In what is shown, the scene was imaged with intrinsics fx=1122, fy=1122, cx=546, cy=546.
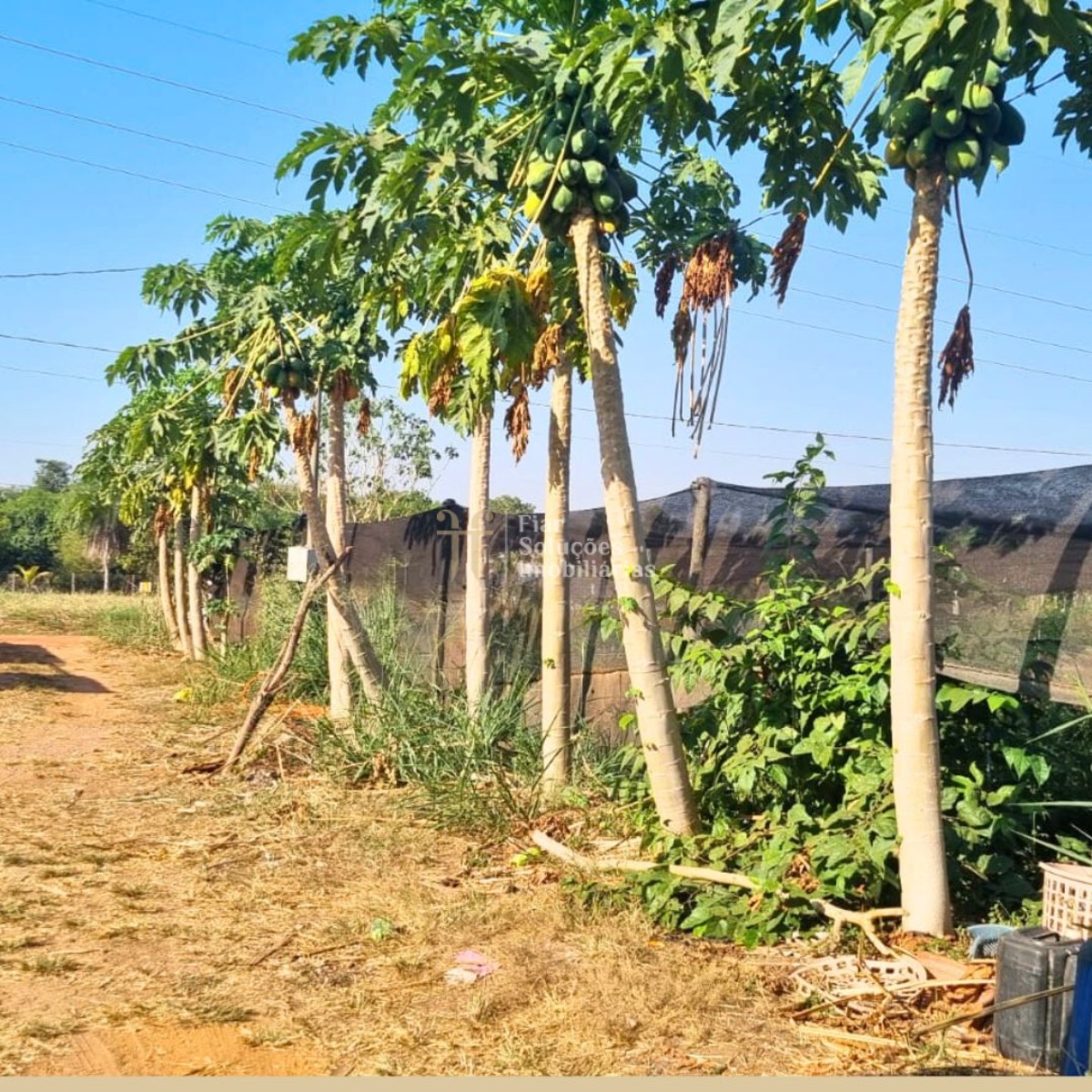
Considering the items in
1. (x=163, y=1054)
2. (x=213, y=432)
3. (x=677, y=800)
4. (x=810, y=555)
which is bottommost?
(x=163, y=1054)

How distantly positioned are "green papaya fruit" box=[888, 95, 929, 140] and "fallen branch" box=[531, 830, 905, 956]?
312cm

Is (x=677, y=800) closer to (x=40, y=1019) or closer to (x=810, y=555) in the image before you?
(x=810, y=555)

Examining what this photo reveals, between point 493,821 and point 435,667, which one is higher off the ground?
point 435,667

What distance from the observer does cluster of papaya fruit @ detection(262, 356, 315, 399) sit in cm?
859

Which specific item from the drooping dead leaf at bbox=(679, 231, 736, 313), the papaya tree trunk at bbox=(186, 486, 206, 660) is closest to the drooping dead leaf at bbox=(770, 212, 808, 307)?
the drooping dead leaf at bbox=(679, 231, 736, 313)

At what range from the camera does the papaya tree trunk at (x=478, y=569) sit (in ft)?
25.7

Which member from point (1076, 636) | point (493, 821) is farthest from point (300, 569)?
point (1076, 636)

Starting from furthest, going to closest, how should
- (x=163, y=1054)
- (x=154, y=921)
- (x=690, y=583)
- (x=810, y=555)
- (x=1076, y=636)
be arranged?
(x=690, y=583), (x=810, y=555), (x=154, y=921), (x=1076, y=636), (x=163, y=1054)

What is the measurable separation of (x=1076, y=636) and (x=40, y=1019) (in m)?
4.27

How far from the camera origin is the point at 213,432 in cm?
920

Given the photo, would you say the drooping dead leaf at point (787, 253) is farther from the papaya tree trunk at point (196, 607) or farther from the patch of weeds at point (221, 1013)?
the papaya tree trunk at point (196, 607)

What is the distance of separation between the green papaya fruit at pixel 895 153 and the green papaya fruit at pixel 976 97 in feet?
0.95

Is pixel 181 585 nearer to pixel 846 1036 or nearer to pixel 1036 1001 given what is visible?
pixel 846 1036

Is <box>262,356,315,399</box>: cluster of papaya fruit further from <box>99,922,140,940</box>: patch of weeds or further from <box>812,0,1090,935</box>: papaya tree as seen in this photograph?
<box>812,0,1090,935</box>: papaya tree
